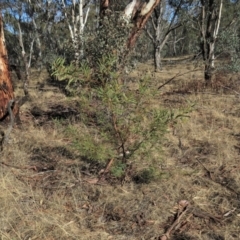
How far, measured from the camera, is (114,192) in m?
3.57

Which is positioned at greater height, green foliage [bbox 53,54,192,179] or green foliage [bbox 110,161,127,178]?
green foliage [bbox 53,54,192,179]

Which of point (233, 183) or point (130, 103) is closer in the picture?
point (130, 103)

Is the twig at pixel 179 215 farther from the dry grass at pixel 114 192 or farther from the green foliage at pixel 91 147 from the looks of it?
the green foliage at pixel 91 147

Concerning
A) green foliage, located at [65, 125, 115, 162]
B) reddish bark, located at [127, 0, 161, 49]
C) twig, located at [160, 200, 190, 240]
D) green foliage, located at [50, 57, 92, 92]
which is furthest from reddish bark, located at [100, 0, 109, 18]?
twig, located at [160, 200, 190, 240]

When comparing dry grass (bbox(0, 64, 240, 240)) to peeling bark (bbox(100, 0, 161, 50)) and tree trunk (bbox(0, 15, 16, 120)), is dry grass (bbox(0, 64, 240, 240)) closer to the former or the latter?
tree trunk (bbox(0, 15, 16, 120))

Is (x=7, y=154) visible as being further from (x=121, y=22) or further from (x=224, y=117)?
(x=224, y=117)

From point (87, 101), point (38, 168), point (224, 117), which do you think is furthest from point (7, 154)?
point (224, 117)

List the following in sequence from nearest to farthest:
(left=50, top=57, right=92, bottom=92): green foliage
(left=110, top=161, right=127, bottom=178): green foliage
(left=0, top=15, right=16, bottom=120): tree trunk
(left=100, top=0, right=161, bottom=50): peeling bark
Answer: (left=50, top=57, right=92, bottom=92): green foliage → (left=110, top=161, right=127, bottom=178): green foliage → (left=0, top=15, right=16, bottom=120): tree trunk → (left=100, top=0, right=161, bottom=50): peeling bark

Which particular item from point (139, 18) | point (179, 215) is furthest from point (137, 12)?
point (179, 215)

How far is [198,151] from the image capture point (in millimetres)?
4715

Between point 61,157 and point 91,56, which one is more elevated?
point 91,56

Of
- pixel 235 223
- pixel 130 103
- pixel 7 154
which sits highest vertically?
pixel 130 103

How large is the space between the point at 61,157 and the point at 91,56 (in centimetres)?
176

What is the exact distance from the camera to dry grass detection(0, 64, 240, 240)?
2.98 metres
